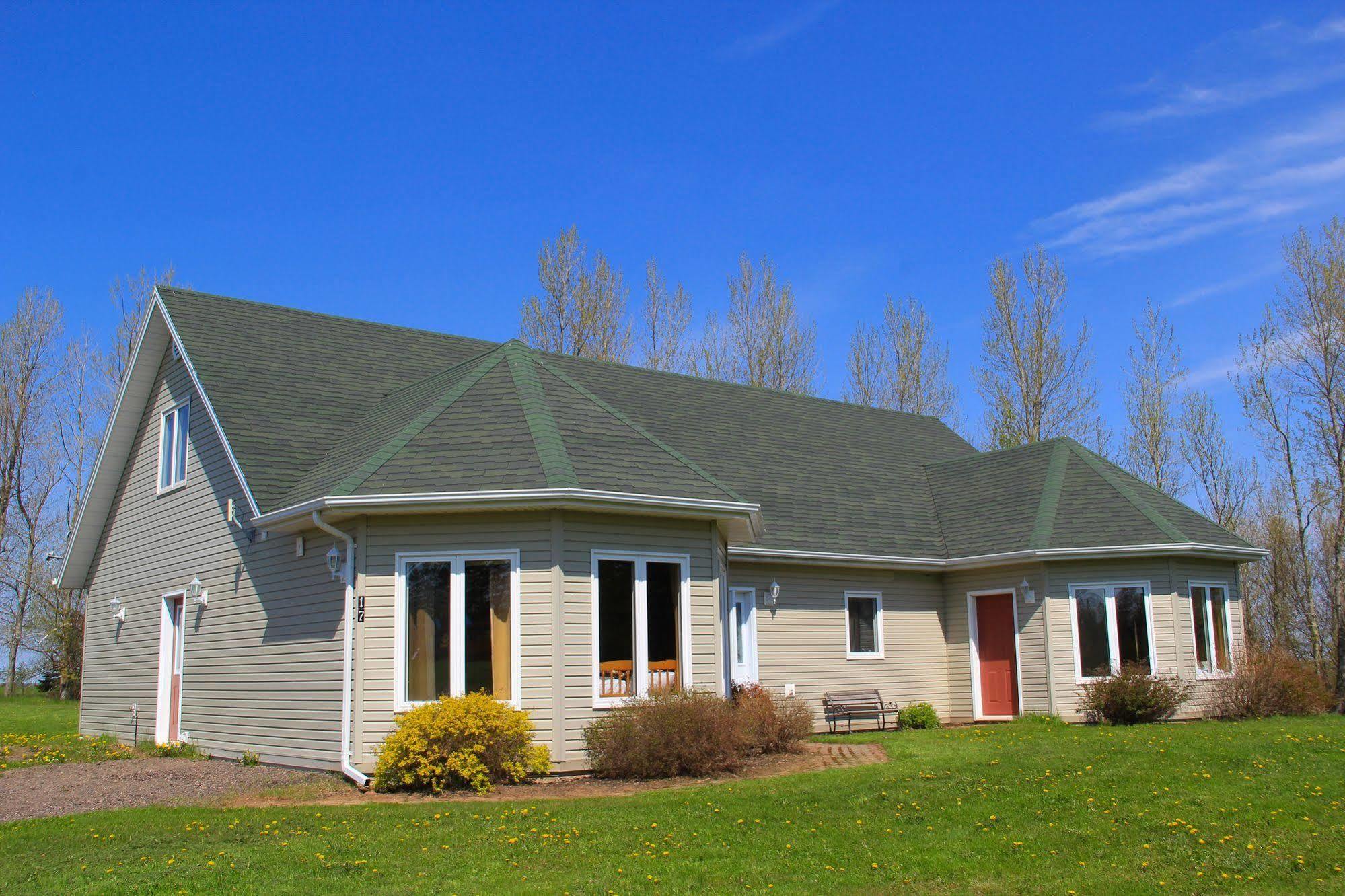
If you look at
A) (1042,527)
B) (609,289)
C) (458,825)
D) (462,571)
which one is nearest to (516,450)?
(462,571)

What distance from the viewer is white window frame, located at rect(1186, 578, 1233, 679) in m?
19.1

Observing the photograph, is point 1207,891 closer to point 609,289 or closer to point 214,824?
point 214,824

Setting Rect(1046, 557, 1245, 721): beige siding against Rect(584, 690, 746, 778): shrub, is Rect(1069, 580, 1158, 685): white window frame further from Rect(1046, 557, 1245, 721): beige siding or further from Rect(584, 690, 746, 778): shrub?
Rect(584, 690, 746, 778): shrub

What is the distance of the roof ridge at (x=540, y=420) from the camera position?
1252cm

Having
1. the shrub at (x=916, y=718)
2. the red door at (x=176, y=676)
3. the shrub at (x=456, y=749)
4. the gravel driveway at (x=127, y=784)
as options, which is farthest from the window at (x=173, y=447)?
the shrub at (x=916, y=718)

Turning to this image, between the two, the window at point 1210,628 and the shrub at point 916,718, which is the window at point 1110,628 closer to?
the window at point 1210,628

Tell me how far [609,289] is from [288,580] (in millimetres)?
23533

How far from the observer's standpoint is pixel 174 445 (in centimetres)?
1806

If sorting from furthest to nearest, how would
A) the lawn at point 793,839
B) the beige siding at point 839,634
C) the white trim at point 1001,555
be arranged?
1. the beige siding at point 839,634
2. the white trim at point 1001,555
3. the lawn at point 793,839

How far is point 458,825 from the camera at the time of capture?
9.39 m

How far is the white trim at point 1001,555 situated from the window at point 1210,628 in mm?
692

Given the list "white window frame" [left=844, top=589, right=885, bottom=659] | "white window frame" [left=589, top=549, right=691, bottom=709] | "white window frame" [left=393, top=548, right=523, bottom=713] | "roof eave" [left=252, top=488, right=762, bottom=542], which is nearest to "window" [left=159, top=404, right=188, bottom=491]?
"roof eave" [left=252, top=488, right=762, bottom=542]

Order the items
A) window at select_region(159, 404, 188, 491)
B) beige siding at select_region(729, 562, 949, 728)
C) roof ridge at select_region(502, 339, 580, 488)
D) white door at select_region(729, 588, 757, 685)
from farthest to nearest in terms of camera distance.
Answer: beige siding at select_region(729, 562, 949, 728), white door at select_region(729, 588, 757, 685), window at select_region(159, 404, 188, 491), roof ridge at select_region(502, 339, 580, 488)

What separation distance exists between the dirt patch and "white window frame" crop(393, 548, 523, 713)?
3.45 ft
